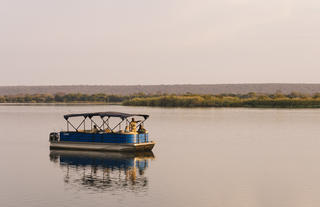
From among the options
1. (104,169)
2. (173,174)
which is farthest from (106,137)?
(173,174)

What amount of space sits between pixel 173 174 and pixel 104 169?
4232 millimetres

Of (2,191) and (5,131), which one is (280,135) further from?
(2,191)

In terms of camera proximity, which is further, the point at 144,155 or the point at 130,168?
the point at 144,155

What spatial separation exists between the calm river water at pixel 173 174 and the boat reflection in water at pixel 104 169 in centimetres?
5

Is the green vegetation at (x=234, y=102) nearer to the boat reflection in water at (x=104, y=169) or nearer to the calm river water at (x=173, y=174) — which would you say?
the calm river water at (x=173, y=174)

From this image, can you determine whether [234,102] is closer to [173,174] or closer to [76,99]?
[76,99]

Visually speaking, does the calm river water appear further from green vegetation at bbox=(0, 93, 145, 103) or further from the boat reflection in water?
green vegetation at bbox=(0, 93, 145, 103)

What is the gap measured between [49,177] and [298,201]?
12968 mm

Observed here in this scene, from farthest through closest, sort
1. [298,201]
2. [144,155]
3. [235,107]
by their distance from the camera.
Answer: [235,107]
[144,155]
[298,201]

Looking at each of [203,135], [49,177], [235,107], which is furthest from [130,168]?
[235,107]

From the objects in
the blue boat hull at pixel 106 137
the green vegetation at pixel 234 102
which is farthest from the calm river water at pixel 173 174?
the green vegetation at pixel 234 102

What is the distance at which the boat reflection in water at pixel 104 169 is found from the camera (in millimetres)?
25484

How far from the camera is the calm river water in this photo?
22.5 m

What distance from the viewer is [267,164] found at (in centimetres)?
3175
